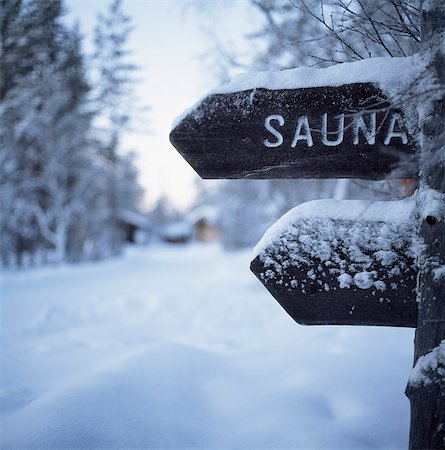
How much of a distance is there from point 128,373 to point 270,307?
414cm

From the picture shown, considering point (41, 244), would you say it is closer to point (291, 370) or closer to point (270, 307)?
point (270, 307)

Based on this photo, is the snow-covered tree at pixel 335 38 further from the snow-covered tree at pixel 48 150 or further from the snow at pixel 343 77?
the snow-covered tree at pixel 48 150

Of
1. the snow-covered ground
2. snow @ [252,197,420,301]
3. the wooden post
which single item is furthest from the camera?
the snow-covered ground

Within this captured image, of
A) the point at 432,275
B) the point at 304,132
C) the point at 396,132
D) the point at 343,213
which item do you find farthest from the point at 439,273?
the point at 304,132

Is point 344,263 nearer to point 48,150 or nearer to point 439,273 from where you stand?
point 439,273

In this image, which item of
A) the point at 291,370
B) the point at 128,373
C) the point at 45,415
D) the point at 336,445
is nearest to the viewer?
the point at 336,445

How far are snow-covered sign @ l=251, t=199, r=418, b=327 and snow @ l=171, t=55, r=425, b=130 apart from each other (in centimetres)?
40

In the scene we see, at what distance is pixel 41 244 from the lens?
17281 millimetres

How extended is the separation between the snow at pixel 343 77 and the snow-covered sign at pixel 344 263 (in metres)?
0.40

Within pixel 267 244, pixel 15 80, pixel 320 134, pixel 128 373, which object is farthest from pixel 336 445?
pixel 15 80

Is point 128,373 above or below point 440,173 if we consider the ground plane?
below

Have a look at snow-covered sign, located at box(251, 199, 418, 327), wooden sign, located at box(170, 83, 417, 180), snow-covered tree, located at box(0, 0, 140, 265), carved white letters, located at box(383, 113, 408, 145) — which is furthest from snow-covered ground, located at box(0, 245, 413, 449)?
snow-covered tree, located at box(0, 0, 140, 265)

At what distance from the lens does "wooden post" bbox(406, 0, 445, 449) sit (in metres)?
1.11

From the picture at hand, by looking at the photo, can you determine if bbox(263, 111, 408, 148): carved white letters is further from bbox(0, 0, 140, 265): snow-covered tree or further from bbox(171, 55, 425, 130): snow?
bbox(0, 0, 140, 265): snow-covered tree
